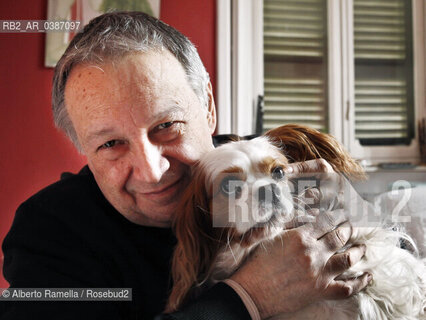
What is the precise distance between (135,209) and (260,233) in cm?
25

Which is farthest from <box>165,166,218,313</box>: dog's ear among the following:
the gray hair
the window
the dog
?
the window

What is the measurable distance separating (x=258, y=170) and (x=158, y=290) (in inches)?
10.3

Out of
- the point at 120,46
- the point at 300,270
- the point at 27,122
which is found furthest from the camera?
the point at 27,122

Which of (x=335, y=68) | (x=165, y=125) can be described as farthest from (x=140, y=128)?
(x=335, y=68)

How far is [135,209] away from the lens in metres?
0.71

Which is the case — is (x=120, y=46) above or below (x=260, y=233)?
above

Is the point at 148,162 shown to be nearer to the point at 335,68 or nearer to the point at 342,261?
the point at 342,261

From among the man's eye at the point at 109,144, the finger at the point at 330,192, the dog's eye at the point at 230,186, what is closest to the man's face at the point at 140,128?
the man's eye at the point at 109,144

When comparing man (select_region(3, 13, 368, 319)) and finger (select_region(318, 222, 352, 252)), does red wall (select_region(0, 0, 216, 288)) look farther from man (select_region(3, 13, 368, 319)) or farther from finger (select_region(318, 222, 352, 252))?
finger (select_region(318, 222, 352, 252))

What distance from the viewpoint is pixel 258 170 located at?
2.02ft

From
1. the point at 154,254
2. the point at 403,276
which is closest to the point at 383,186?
the point at 403,276

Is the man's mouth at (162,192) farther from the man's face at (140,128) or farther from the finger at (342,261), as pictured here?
the finger at (342,261)

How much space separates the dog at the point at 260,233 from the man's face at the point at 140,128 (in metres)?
0.05

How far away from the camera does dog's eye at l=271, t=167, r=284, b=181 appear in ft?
1.98
